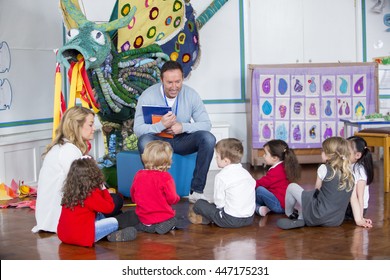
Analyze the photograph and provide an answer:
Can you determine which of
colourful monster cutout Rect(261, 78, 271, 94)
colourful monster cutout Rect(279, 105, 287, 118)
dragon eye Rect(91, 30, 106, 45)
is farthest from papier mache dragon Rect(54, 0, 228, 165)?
colourful monster cutout Rect(279, 105, 287, 118)

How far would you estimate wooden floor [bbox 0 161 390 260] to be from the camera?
4.39m

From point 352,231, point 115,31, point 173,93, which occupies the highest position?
point 115,31

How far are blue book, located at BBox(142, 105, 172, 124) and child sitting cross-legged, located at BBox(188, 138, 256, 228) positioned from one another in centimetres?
98

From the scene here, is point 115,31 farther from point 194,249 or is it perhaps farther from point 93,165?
point 194,249

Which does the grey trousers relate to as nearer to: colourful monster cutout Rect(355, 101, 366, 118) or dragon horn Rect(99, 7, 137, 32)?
dragon horn Rect(99, 7, 137, 32)

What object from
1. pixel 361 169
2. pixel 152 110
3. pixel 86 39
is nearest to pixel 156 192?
pixel 152 110

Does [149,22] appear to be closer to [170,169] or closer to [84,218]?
[170,169]

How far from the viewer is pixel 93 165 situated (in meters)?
4.68

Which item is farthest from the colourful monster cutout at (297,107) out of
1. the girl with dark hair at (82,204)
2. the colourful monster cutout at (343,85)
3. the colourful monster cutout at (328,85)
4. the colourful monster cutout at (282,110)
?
the girl with dark hair at (82,204)

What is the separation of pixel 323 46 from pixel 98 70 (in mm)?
3461

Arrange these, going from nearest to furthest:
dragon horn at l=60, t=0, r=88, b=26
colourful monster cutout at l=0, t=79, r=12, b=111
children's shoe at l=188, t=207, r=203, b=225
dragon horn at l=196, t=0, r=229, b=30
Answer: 1. children's shoe at l=188, t=207, r=203, b=225
2. dragon horn at l=60, t=0, r=88, b=26
3. colourful monster cutout at l=0, t=79, r=12, b=111
4. dragon horn at l=196, t=0, r=229, b=30

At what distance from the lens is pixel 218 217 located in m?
5.19

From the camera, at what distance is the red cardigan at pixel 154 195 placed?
16.1 ft

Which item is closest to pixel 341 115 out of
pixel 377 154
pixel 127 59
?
pixel 377 154
